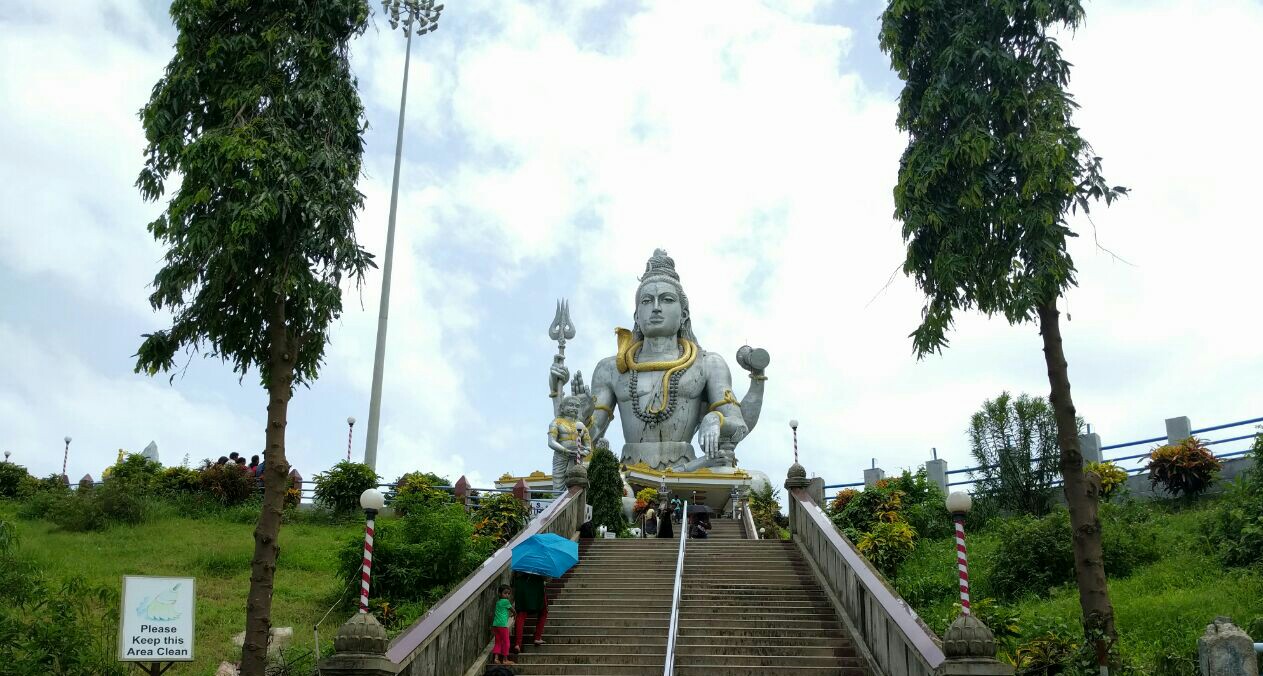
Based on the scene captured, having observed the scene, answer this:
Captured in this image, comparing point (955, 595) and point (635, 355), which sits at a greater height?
point (635, 355)

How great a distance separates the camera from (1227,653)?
952 cm

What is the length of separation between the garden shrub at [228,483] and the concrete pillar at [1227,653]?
22751mm

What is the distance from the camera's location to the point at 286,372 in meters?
14.1

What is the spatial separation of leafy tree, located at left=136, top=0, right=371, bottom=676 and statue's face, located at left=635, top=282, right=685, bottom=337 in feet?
49.8

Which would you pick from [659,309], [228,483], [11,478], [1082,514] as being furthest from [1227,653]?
[11,478]

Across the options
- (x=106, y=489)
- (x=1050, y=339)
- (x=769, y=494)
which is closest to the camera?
(x=1050, y=339)

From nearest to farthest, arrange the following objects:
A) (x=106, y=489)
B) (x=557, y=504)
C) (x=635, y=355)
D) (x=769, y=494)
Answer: (x=557, y=504)
(x=106, y=489)
(x=769, y=494)
(x=635, y=355)

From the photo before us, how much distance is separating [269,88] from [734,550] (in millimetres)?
9693

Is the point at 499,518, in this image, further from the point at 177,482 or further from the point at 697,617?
the point at 177,482

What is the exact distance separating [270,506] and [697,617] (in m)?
5.35

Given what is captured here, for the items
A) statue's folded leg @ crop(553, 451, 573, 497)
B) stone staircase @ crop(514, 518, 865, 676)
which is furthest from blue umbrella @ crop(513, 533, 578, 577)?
statue's folded leg @ crop(553, 451, 573, 497)

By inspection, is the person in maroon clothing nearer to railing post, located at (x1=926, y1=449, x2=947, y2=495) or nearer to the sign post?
the sign post

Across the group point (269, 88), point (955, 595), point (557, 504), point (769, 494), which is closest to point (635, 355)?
point (769, 494)

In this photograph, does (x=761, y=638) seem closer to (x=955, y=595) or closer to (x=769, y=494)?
(x=955, y=595)
